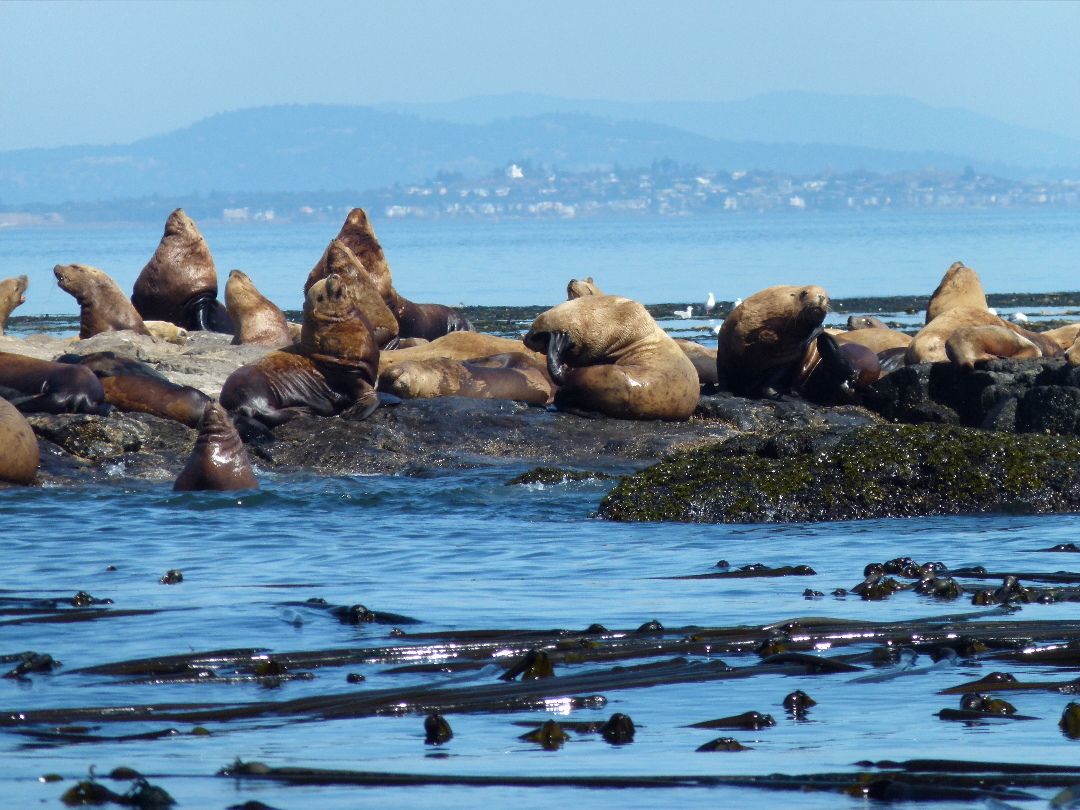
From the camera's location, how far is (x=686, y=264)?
6981 centimetres

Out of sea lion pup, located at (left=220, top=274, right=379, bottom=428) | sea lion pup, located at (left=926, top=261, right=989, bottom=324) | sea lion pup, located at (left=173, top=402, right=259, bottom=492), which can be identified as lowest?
sea lion pup, located at (left=173, top=402, right=259, bottom=492)

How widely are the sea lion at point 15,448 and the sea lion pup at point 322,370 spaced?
2244mm

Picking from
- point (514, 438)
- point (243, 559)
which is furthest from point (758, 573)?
point (514, 438)

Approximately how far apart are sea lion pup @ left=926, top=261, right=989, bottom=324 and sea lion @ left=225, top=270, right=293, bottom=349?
8.45 metres

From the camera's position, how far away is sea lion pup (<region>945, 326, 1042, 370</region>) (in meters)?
13.3

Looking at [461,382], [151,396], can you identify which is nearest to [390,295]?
[461,382]

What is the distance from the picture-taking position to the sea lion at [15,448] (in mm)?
9789

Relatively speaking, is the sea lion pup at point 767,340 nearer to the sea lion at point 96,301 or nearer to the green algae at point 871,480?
the green algae at point 871,480

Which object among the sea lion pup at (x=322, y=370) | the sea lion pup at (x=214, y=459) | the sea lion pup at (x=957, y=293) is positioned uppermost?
the sea lion pup at (x=957, y=293)

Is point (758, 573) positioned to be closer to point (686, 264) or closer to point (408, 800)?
point (408, 800)

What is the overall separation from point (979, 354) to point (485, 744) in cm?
1078

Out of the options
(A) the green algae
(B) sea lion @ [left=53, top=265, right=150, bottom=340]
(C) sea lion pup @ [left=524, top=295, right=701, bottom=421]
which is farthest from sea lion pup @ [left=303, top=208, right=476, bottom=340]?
(A) the green algae

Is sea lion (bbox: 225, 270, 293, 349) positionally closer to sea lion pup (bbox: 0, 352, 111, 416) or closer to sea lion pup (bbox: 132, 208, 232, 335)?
→ sea lion pup (bbox: 132, 208, 232, 335)

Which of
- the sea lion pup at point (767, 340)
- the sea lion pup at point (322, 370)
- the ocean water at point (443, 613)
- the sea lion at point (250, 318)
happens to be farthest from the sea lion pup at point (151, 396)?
the sea lion pup at point (767, 340)
